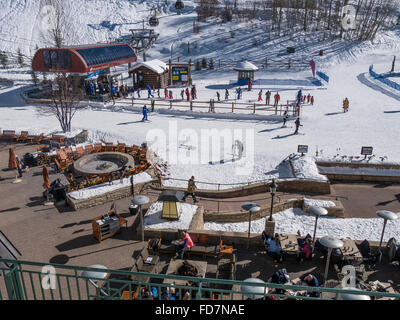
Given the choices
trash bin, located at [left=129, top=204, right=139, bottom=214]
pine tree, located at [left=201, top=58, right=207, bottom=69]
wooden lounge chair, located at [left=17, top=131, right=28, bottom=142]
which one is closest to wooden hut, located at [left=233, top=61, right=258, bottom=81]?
pine tree, located at [left=201, top=58, right=207, bottom=69]

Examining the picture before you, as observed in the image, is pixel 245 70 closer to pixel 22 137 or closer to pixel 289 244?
pixel 22 137

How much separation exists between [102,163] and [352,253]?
11.9 m

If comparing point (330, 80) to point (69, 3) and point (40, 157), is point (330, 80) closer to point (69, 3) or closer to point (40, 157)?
point (40, 157)

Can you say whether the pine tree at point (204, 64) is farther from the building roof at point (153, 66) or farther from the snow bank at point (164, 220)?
the snow bank at point (164, 220)

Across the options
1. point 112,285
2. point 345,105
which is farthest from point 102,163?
point 345,105

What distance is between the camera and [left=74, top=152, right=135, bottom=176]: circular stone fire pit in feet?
52.3

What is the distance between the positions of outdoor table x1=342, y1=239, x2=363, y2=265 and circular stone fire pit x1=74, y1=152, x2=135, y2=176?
388 inches

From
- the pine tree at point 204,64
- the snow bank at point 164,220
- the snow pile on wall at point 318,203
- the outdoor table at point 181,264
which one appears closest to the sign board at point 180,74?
the pine tree at point 204,64

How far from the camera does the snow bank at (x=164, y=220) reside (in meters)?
11.7

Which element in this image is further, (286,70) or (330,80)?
(286,70)

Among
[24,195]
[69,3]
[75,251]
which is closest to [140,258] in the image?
[75,251]

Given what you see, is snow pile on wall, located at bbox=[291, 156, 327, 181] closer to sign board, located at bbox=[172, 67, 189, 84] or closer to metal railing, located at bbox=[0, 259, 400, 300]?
metal railing, located at bbox=[0, 259, 400, 300]
